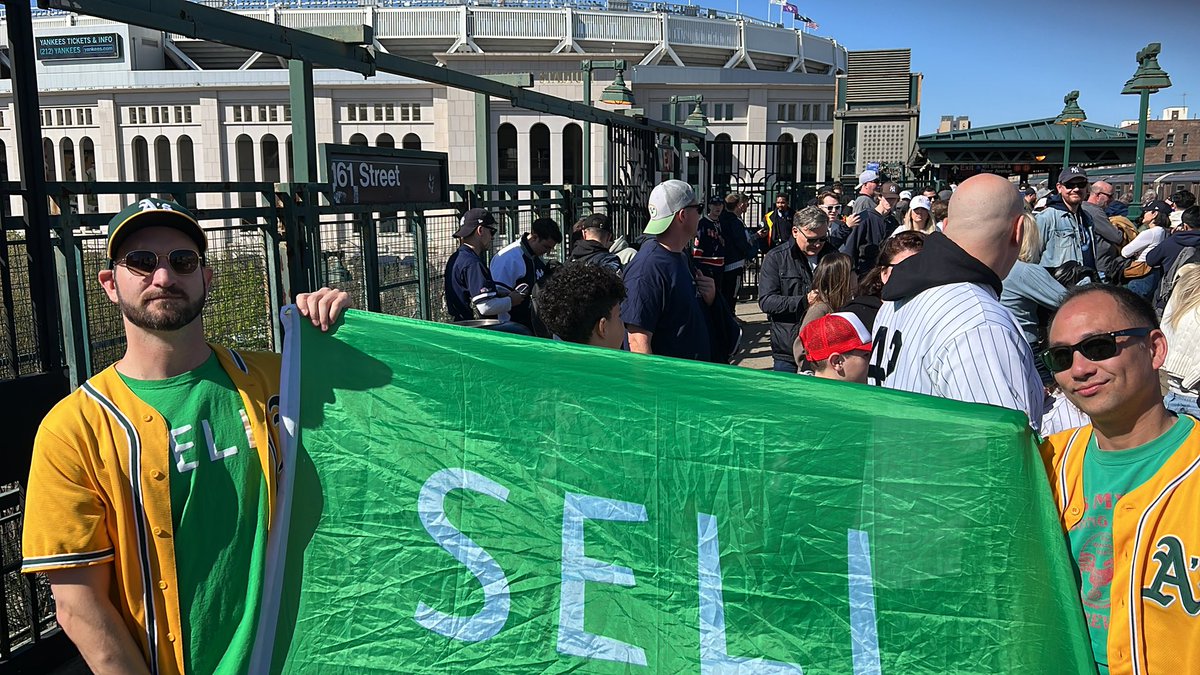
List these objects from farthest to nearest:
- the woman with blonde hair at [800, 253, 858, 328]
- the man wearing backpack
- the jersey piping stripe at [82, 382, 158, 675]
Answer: the man wearing backpack, the woman with blonde hair at [800, 253, 858, 328], the jersey piping stripe at [82, 382, 158, 675]

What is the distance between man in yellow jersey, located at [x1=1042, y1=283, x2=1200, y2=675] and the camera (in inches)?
67.4

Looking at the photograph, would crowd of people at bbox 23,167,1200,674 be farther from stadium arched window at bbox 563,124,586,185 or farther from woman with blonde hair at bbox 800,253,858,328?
stadium arched window at bbox 563,124,586,185

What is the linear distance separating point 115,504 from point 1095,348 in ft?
7.03

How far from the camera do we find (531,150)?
72.4 m

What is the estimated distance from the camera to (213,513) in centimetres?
211

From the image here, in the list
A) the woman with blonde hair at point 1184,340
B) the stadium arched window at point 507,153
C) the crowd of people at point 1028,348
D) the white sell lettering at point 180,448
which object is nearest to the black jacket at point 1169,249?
the crowd of people at point 1028,348

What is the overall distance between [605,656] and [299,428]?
98cm

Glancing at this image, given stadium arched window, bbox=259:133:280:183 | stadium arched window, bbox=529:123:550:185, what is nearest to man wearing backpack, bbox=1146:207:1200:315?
stadium arched window, bbox=529:123:550:185

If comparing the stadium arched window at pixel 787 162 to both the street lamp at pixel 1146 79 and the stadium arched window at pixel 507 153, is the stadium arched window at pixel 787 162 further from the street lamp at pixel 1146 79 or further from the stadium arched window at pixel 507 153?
the stadium arched window at pixel 507 153

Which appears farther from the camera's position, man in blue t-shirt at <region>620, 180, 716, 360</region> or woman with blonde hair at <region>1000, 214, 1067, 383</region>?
woman with blonde hair at <region>1000, 214, 1067, 383</region>

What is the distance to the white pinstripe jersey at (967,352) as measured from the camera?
7.70 feet

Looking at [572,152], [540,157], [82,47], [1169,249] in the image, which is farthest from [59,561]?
→ [82,47]

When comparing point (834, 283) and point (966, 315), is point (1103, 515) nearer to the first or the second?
point (966, 315)

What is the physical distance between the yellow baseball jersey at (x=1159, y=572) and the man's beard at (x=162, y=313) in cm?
207
